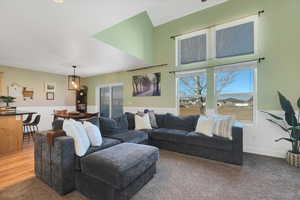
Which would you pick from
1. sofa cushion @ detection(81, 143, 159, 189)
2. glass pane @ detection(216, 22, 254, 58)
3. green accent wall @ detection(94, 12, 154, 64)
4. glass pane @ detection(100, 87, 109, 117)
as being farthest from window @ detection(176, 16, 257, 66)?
glass pane @ detection(100, 87, 109, 117)

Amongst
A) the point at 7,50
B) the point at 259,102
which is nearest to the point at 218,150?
the point at 259,102

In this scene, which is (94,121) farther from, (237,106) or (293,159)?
(293,159)

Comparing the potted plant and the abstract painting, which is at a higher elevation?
the abstract painting

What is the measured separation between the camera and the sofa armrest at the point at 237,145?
105 inches

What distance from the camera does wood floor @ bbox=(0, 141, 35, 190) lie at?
2.16m

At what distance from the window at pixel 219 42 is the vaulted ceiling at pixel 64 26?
0.73 m

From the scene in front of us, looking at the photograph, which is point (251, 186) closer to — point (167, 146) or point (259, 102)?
point (167, 146)

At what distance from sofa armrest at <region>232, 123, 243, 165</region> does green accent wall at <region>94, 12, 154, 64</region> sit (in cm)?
313

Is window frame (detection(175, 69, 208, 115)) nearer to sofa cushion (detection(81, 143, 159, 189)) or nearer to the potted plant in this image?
the potted plant

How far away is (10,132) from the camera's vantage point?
3.31m

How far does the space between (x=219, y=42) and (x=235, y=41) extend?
1.23 feet

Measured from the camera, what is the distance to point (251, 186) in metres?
2.00

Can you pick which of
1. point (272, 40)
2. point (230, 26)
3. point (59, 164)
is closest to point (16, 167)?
point (59, 164)

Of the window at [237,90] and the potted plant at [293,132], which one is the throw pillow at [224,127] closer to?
the window at [237,90]
